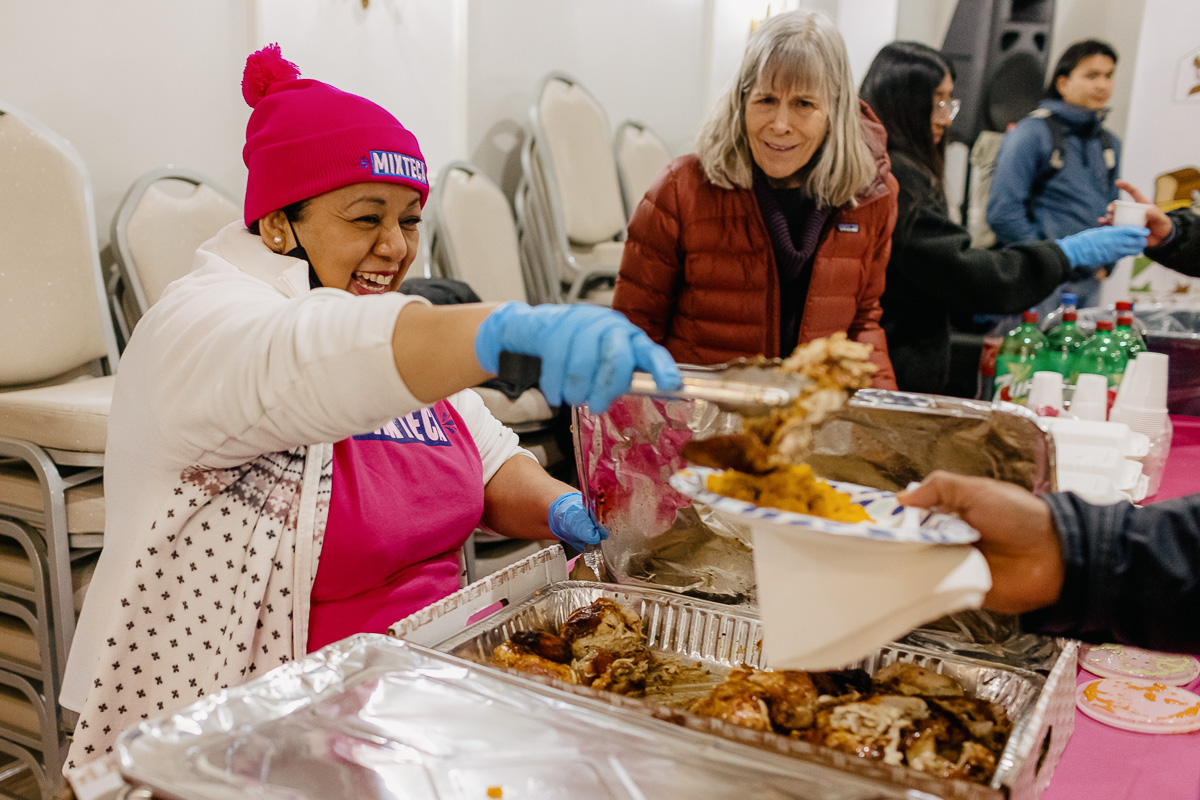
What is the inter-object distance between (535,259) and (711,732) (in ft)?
11.8

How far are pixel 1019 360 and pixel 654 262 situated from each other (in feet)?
3.41

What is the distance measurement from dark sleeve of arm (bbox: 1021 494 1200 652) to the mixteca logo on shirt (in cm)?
93

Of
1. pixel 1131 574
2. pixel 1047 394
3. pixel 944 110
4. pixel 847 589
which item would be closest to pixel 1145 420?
pixel 1047 394

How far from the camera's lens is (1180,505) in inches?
36.2

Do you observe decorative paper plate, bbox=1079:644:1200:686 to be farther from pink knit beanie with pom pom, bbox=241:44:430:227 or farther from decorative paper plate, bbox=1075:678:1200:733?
pink knit beanie with pom pom, bbox=241:44:430:227

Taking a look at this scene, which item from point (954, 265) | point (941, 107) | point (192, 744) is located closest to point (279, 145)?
point (192, 744)

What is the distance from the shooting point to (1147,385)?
6.73ft

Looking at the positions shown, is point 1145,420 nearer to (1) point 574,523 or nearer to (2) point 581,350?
(1) point 574,523

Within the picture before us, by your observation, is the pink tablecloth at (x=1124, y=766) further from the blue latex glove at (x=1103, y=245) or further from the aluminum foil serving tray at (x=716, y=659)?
the blue latex glove at (x=1103, y=245)

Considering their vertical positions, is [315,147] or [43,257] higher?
[315,147]

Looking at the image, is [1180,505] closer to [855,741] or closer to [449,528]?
[855,741]

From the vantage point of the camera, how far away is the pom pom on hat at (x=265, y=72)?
1388 millimetres

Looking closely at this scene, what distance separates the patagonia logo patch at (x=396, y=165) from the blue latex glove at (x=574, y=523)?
581 mm

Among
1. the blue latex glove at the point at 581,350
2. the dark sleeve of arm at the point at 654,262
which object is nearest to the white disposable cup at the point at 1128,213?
the dark sleeve of arm at the point at 654,262
